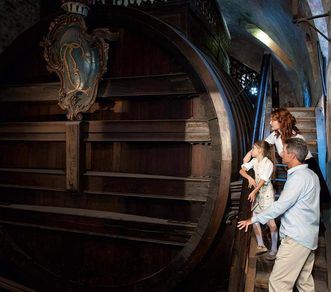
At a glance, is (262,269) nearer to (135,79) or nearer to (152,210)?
(152,210)

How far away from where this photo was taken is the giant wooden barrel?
3227 mm

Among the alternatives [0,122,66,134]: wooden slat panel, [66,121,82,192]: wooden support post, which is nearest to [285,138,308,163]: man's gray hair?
[66,121,82,192]: wooden support post

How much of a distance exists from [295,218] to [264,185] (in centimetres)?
67

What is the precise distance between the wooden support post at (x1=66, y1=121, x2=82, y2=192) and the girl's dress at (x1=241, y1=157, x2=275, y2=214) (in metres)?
1.87

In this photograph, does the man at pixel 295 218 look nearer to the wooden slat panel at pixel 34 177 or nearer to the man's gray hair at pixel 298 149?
the man's gray hair at pixel 298 149

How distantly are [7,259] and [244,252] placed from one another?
3262mm

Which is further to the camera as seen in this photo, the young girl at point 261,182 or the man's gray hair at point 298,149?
the young girl at point 261,182

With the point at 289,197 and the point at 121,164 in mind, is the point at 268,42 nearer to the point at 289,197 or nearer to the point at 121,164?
the point at 121,164

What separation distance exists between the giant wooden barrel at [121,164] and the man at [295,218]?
2.45ft

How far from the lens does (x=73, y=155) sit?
382 cm

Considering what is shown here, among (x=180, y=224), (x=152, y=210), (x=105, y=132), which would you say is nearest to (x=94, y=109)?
(x=105, y=132)

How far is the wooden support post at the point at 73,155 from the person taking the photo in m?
3.81

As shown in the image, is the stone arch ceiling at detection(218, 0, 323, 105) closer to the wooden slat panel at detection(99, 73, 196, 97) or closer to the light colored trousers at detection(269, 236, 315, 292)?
the wooden slat panel at detection(99, 73, 196, 97)

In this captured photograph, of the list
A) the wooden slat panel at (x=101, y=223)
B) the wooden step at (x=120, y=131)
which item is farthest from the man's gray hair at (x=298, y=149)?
the wooden slat panel at (x=101, y=223)
